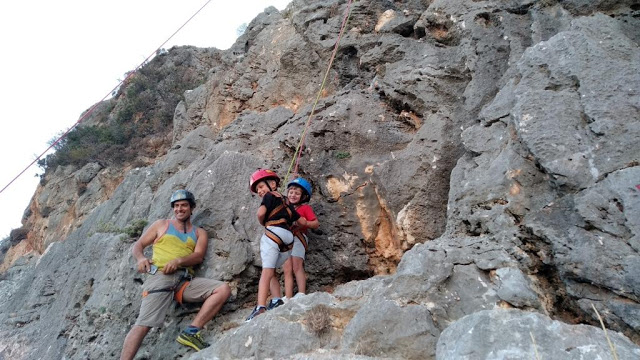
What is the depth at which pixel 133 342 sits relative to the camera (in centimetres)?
553

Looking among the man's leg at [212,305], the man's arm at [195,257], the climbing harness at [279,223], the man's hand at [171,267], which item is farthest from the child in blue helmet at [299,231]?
the man's hand at [171,267]

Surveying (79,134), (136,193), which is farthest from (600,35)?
(79,134)

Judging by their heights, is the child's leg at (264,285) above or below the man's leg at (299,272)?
above

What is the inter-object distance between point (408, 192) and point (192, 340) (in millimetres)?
3263

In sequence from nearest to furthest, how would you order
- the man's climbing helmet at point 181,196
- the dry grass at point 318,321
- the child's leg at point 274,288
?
the dry grass at point 318,321 → the child's leg at point 274,288 → the man's climbing helmet at point 181,196

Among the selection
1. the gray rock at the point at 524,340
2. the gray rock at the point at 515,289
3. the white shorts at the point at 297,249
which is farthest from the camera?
the white shorts at the point at 297,249

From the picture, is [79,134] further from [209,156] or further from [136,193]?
[209,156]

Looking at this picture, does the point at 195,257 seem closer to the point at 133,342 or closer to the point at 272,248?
the point at 272,248

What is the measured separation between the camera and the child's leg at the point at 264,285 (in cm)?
564

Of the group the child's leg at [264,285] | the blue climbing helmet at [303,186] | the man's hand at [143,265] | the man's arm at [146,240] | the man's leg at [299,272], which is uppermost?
the man's arm at [146,240]

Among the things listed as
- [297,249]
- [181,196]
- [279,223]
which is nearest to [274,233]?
[279,223]

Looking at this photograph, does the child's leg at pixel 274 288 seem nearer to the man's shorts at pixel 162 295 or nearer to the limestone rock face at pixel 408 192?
the limestone rock face at pixel 408 192

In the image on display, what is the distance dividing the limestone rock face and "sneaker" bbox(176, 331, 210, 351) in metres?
0.24

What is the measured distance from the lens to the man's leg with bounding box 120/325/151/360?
550 centimetres
